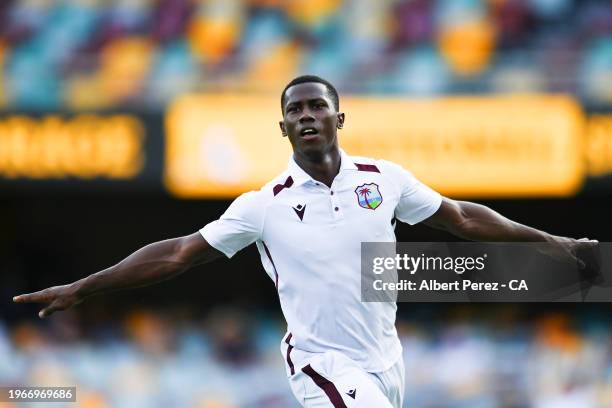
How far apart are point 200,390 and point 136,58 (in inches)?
136

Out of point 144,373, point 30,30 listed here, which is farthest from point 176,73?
point 144,373

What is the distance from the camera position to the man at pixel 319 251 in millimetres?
4328

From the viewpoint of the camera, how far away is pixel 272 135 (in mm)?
10195

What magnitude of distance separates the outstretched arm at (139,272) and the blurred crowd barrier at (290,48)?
5.87 m

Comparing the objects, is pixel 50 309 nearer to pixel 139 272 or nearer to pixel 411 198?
pixel 139 272

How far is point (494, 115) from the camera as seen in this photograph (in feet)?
32.5

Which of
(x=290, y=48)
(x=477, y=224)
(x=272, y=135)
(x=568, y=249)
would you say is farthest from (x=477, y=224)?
(x=290, y=48)

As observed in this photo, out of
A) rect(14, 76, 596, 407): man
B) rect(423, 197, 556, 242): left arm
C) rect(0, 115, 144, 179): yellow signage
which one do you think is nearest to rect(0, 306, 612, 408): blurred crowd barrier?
rect(0, 115, 144, 179): yellow signage

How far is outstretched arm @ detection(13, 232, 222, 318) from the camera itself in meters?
4.48

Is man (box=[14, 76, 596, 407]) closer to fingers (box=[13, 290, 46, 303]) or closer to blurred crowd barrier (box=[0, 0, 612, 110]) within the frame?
fingers (box=[13, 290, 46, 303])

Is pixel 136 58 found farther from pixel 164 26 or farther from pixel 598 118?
pixel 598 118

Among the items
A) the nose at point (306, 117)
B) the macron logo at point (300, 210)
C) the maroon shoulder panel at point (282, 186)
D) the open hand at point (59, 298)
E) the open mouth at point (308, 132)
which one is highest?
the nose at point (306, 117)

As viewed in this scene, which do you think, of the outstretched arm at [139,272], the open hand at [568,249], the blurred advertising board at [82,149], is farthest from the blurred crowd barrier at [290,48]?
the outstretched arm at [139,272]

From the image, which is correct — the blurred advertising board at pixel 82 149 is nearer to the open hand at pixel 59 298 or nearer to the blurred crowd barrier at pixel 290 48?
the blurred crowd barrier at pixel 290 48
